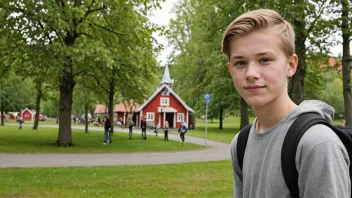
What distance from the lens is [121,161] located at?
47.5 feet

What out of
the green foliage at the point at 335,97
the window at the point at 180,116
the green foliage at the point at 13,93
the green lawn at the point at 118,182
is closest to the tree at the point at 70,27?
the green lawn at the point at 118,182

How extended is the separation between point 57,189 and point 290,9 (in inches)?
424

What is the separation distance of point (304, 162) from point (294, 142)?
0.31 feet

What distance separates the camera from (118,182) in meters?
9.36

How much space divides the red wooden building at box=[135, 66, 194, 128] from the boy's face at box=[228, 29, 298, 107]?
182ft

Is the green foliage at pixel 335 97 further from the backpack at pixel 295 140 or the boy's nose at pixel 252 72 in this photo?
the backpack at pixel 295 140

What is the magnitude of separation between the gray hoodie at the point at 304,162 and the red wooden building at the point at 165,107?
5559 centimetres

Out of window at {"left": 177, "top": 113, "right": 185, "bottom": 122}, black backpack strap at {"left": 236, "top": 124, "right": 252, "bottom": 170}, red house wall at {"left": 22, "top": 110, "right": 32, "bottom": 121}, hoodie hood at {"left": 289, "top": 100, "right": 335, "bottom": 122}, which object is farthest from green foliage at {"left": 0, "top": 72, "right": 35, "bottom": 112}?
hoodie hood at {"left": 289, "top": 100, "right": 335, "bottom": 122}

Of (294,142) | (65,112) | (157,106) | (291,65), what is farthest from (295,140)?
(157,106)

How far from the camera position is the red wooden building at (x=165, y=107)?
57787 millimetres

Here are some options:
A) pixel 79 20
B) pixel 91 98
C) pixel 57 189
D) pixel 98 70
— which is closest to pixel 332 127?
pixel 57 189

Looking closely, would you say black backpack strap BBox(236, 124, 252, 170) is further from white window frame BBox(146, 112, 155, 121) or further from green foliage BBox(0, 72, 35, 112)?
white window frame BBox(146, 112, 155, 121)

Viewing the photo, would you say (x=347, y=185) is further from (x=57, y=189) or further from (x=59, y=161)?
(x=59, y=161)

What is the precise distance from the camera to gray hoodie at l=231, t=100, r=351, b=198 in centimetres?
141
